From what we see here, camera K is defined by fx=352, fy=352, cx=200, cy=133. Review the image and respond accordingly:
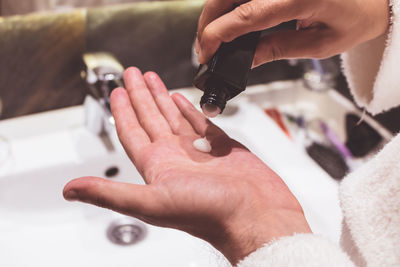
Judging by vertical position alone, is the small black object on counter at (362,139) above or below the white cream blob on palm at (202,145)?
below

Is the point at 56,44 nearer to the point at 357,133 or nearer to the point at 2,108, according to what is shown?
the point at 2,108

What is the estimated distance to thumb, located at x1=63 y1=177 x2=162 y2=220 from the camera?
352 mm

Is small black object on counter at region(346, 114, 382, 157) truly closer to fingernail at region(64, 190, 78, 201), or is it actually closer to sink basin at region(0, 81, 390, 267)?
sink basin at region(0, 81, 390, 267)

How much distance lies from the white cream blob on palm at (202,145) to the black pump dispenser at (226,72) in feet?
0.24

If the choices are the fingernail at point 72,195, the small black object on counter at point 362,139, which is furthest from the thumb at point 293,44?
the small black object on counter at point 362,139

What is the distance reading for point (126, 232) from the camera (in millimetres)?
656

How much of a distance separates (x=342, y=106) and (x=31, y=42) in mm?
683

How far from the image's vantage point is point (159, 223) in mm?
372

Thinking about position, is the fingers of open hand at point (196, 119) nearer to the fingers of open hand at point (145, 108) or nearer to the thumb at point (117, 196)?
the fingers of open hand at point (145, 108)

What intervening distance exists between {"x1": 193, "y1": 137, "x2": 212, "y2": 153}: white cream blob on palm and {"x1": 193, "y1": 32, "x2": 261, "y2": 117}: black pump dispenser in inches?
2.9

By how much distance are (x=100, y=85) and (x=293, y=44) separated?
0.33 meters

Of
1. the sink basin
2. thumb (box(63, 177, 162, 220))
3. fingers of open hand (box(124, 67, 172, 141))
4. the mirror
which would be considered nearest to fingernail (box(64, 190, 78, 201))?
thumb (box(63, 177, 162, 220))

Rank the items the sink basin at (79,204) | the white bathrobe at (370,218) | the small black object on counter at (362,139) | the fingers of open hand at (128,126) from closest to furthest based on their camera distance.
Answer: the white bathrobe at (370,218) < the fingers of open hand at (128,126) < the sink basin at (79,204) < the small black object on counter at (362,139)

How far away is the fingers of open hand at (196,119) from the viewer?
0.49 metres
